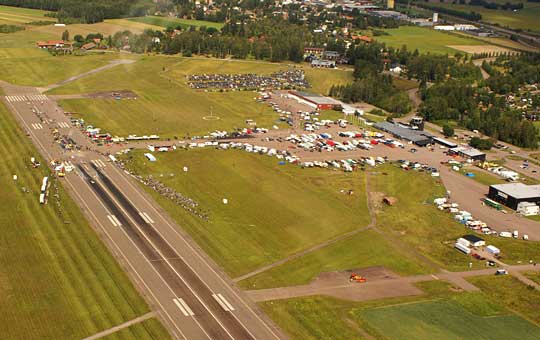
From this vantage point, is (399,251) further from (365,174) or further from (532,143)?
(532,143)

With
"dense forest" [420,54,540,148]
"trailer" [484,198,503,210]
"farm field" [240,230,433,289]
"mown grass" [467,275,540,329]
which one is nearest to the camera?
"mown grass" [467,275,540,329]

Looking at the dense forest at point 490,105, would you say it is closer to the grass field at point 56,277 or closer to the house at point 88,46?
the grass field at point 56,277

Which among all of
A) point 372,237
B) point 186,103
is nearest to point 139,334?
point 372,237

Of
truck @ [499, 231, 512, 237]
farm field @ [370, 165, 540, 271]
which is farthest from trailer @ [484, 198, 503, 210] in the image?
truck @ [499, 231, 512, 237]

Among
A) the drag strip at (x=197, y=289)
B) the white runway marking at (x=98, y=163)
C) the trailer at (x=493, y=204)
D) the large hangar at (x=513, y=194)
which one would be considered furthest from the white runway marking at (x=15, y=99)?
the large hangar at (x=513, y=194)

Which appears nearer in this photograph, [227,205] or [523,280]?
[523,280]

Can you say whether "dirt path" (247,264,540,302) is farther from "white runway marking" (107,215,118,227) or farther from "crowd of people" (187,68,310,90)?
"crowd of people" (187,68,310,90)

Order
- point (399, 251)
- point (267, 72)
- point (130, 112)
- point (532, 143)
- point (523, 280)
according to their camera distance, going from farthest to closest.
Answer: point (267, 72) → point (130, 112) → point (532, 143) → point (399, 251) → point (523, 280)
